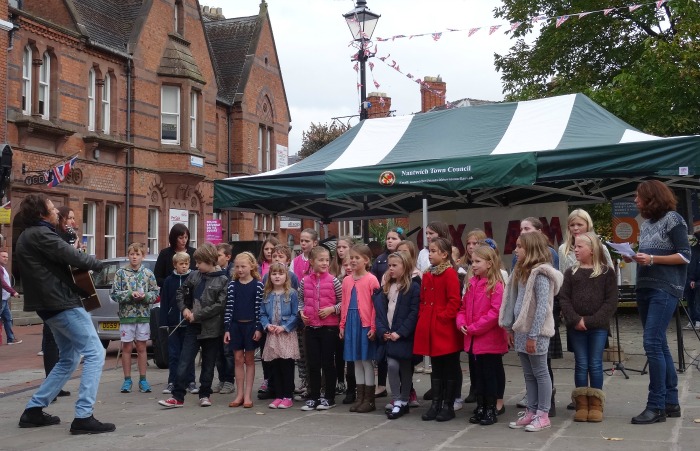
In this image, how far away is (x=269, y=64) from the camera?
38094mm

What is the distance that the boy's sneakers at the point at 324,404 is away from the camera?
8.10 m

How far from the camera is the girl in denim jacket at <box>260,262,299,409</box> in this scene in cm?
826

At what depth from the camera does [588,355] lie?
7039 millimetres

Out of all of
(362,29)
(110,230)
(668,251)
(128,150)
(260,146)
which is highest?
(260,146)

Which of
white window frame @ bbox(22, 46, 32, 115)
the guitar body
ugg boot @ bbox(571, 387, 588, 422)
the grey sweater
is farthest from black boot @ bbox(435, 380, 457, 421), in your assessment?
white window frame @ bbox(22, 46, 32, 115)

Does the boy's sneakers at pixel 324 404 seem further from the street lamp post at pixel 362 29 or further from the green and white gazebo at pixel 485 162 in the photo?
the street lamp post at pixel 362 29

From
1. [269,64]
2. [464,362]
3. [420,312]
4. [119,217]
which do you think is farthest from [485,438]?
[269,64]

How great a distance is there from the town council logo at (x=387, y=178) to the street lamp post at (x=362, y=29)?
14.8 feet

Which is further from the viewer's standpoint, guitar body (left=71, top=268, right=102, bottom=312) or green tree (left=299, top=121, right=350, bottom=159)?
green tree (left=299, top=121, right=350, bottom=159)

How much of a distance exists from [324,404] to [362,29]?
8537 millimetres

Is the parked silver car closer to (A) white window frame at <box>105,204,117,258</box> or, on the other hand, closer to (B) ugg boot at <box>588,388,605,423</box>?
(B) ugg boot at <box>588,388,605,423</box>

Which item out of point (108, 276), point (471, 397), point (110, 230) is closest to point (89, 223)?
point (110, 230)

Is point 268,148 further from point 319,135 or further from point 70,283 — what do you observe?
point 70,283

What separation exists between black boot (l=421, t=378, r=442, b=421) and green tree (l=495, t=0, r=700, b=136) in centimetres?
1251
